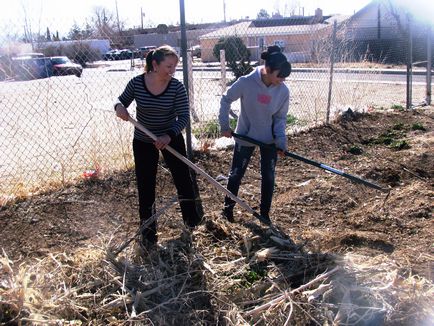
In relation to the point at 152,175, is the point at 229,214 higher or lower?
lower

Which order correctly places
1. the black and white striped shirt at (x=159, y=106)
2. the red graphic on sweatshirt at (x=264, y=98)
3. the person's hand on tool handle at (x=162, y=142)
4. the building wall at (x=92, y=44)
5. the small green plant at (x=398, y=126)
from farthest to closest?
1. the small green plant at (x=398, y=126)
2. the building wall at (x=92, y=44)
3. the red graphic on sweatshirt at (x=264, y=98)
4. the black and white striped shirt at (x=159, y=106)
5. the person's hand on tool handle at (x=162, y=142)

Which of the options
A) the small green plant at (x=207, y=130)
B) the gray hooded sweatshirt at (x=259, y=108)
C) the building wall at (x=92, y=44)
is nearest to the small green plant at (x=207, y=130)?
the small green plant at (x=207, y=130)

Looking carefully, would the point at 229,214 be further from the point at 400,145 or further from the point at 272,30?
the point at 272,30

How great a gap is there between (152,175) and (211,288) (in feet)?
3.74

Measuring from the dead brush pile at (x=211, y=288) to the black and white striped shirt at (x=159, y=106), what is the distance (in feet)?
2.89

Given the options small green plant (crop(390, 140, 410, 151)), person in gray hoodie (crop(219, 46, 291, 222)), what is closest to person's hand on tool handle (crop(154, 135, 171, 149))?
person in gray hoodie (crop(219, 46, 291, 222))

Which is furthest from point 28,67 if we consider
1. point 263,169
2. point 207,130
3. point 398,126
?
point 398,126

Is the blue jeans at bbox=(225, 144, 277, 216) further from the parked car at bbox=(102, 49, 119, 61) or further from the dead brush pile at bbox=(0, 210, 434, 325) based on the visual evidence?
the parked car at bbox=(102, 49, 119, 61)

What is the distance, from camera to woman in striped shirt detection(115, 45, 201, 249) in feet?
11.5

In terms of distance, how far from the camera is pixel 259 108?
4.01 metres

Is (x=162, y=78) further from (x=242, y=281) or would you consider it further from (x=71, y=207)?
(x=71, y=207)

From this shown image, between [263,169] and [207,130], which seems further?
[207,130]

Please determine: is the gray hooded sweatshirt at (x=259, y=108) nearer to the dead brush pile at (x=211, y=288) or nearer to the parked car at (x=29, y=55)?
the dead brush pile at (x=211, y=288)

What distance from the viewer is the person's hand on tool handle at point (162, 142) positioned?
11.4 feet
